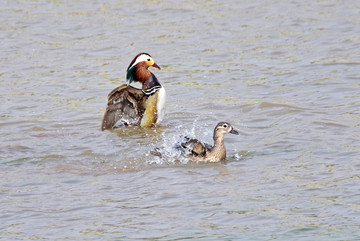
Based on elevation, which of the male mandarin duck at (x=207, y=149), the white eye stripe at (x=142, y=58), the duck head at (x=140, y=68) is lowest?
the male mandarin duck at (x=207, y=149)

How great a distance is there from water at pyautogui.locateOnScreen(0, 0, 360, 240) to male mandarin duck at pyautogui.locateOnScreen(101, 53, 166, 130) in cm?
28

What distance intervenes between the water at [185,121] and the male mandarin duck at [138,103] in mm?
278

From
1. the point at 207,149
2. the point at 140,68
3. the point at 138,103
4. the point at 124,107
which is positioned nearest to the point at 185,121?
the point at 138,103

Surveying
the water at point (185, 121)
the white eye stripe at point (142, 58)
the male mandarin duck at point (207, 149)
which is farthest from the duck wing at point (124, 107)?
the male mandarin duck at point (207, 149)

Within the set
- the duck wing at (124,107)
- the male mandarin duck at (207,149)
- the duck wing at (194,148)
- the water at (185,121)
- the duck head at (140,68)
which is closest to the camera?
the water at (185,121)

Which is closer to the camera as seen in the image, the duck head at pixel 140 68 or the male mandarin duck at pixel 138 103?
the male mandarin duck at pixel 138 103

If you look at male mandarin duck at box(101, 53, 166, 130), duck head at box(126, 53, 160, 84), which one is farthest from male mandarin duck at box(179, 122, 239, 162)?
duck head at box(126, 53, 160, 84)

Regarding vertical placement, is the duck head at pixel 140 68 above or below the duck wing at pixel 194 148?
above

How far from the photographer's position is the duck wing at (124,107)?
12.1 metres

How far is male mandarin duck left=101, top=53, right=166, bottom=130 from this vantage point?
39.9ft

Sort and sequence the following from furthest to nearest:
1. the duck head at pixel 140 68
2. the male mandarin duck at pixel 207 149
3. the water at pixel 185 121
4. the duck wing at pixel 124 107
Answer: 1. the duck head at pixel 140 68
2. the duck wing at pixel 124 107
3. the male mandarin duck at pixel 207 149
4. the water at pixel 185 121

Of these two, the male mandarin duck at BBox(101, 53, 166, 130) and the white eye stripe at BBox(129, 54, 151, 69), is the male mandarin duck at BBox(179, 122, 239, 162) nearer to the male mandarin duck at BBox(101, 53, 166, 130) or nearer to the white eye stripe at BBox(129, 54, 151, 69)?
the male mandarin duck at BBox(101, 53, 166, 130)

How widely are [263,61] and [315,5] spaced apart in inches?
149

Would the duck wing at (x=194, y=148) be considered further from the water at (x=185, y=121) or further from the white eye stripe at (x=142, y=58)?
A: the white eye stripe at (x=142, y=58)
